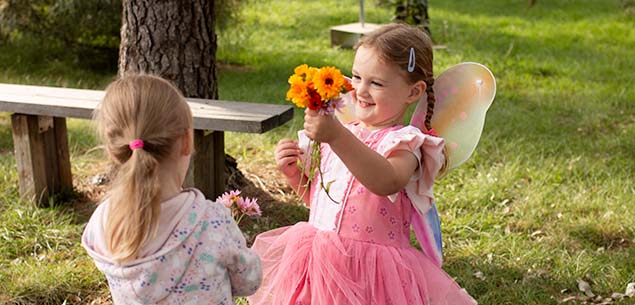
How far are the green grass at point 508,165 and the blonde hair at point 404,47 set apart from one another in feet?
4.82

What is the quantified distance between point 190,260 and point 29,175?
285 centimetres

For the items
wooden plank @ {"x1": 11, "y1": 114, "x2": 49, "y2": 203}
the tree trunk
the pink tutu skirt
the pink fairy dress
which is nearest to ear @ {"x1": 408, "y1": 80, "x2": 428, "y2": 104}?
the pink fairy dress

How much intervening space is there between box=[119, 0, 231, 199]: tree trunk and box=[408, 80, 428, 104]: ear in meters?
1.88

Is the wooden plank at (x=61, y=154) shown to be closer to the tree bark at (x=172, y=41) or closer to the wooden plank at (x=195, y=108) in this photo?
the wooden plank at (x=195, y=108)

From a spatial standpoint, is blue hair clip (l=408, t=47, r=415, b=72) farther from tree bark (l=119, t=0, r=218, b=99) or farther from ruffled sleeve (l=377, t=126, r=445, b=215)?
tree bark (l=119, t=0, r=218, b=99)

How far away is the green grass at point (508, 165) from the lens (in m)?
3.67

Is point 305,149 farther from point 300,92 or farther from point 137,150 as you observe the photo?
point 137,150

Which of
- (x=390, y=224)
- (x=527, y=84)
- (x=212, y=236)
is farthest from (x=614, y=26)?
(x=212, y=236)

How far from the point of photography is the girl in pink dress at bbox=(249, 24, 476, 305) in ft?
7.71

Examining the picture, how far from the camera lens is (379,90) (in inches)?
92.8

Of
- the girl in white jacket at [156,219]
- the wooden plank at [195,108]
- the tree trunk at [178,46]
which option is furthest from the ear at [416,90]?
the tree trunk at [178,46]

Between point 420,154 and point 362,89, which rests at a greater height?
point 362,89

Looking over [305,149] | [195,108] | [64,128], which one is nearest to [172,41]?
[195,108]

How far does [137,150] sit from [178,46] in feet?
8.60
